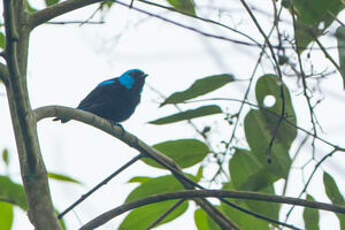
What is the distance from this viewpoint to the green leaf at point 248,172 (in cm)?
243

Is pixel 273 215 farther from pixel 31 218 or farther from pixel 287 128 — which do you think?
pixel 31 218

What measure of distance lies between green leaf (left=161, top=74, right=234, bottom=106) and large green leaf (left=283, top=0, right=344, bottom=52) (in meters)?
0.38

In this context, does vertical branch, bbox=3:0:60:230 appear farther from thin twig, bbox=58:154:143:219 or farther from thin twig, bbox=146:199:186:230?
thin twig, bbox=146:199:186:230

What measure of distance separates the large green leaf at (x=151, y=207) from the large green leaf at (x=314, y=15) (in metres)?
0.86

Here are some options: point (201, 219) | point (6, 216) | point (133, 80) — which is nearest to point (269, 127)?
point (201, 219)

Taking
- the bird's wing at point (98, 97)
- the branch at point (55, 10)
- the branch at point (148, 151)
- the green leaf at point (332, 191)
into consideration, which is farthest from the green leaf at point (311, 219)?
the bird's wing at point (98, 97)

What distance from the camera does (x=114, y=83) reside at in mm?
5594

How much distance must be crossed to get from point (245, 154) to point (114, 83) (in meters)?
3.10

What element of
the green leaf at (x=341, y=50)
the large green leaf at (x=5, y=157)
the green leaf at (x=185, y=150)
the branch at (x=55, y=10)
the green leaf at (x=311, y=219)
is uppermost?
the large green leaf at (x=5, y=157)

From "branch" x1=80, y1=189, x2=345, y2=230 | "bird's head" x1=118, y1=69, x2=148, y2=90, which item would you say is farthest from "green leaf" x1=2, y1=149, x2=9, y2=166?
"bird's head" x1=118, y1=69, x2=148, y2=90

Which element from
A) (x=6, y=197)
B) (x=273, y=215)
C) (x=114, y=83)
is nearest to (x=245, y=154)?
(x=273, y=215)

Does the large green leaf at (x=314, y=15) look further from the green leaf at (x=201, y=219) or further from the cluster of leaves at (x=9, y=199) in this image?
the cluster of leaves at (x=9, y=199)

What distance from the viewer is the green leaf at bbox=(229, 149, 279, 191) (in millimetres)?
2432

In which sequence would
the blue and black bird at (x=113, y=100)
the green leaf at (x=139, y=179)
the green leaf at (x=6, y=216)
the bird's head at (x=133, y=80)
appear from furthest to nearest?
the bird's head at (x=133, y=80)
the blue and black bird at (x=113, y=100)
the green leaf at (x=139, y=179)
the green leaf at (x=6, y=216)
